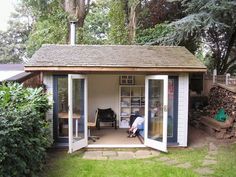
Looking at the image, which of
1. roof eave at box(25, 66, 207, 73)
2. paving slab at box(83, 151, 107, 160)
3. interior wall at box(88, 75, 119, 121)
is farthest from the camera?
interior wall at box(88, 75, 119, 121)

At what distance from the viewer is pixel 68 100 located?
766cm

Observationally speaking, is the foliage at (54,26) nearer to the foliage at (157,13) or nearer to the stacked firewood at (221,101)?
the foliage at (157,13)

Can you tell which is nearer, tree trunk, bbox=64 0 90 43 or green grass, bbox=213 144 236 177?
green grass, bbox=213 144 236 177

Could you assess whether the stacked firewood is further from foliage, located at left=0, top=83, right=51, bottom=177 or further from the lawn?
foliage, located at left=0, top=83, right=51, bottom=177

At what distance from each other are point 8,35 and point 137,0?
19759mm

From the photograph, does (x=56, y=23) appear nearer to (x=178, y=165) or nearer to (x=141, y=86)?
(x=141, y=86)

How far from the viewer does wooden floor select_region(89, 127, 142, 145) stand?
873cm

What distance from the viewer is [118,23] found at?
15875mm

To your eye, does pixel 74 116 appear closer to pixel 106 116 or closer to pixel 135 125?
pixel 135 125

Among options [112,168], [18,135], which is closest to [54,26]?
[112,168]

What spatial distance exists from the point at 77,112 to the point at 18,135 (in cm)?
380

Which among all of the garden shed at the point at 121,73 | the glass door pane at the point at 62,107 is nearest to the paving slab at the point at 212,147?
the garden shed at the point at 121,73

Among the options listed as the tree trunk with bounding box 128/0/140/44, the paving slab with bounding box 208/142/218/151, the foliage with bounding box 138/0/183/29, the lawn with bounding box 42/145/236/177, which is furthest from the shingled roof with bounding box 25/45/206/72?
the tree trunk with bounding box 128/0/140/44

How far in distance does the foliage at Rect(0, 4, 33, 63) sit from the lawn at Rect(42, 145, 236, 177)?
2445 cm
